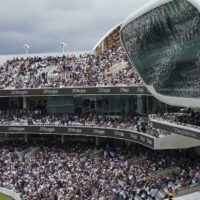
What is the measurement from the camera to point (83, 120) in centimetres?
4859


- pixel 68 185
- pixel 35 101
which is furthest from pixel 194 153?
pixel 35 101

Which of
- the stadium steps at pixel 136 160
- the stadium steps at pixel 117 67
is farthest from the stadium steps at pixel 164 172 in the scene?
the stadium steps at pixel 117 67

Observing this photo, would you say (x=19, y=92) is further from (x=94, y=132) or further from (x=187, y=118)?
(x=187, y=118)

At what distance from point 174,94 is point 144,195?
821 centimetres

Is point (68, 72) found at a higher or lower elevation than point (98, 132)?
higher

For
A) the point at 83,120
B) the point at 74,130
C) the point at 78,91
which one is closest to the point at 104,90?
the point at 78,91

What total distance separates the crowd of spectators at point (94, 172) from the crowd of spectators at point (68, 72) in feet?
17.3

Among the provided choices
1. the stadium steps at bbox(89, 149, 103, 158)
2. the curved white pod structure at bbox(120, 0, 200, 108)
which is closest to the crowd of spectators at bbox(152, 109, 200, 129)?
the curved white pod structure at bbox(120, 0, 200, 108)

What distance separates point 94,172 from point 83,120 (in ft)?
31.3

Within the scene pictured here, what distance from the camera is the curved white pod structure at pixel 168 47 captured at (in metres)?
29.9

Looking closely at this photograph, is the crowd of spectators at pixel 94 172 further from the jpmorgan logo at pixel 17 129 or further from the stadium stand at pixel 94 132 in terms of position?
the jpmorgan logo at pixel 17 129

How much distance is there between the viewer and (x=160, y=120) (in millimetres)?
37219

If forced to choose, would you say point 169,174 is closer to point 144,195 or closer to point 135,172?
point 135,172

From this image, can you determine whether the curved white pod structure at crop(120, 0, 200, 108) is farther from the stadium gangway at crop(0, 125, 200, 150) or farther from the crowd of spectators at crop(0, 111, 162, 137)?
the crowd of spectators at crop(0, 111, 162, 137)
